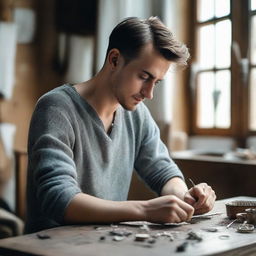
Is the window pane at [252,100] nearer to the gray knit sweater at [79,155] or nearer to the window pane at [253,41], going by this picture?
the window pane at [253,41]

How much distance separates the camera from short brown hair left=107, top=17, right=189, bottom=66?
1.92m

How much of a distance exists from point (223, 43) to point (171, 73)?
409 mm

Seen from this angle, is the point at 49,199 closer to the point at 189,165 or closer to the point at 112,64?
the point at 112,64

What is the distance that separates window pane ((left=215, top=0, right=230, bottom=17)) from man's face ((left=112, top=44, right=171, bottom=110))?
201 centimetres

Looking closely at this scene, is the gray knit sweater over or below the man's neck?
below

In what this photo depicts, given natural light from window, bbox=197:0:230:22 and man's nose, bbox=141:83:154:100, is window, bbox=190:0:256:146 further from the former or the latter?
man's nose, bbox=141:83:154:100

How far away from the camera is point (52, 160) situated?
5.52ft

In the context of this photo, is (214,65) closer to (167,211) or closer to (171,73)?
(171,73)

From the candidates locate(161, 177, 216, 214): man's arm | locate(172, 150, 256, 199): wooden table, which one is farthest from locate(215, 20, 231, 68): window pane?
locate(161, 177, 216, 214): man's arm

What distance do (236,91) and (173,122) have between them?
22.5 inches

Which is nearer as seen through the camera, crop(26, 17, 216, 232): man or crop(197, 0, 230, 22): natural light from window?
crop(26, 17, 216, 232): man

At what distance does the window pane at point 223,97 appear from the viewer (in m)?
3.83

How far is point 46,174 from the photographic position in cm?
167

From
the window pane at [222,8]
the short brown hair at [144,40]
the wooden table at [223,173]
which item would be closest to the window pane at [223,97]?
the window pane at [222,8]
